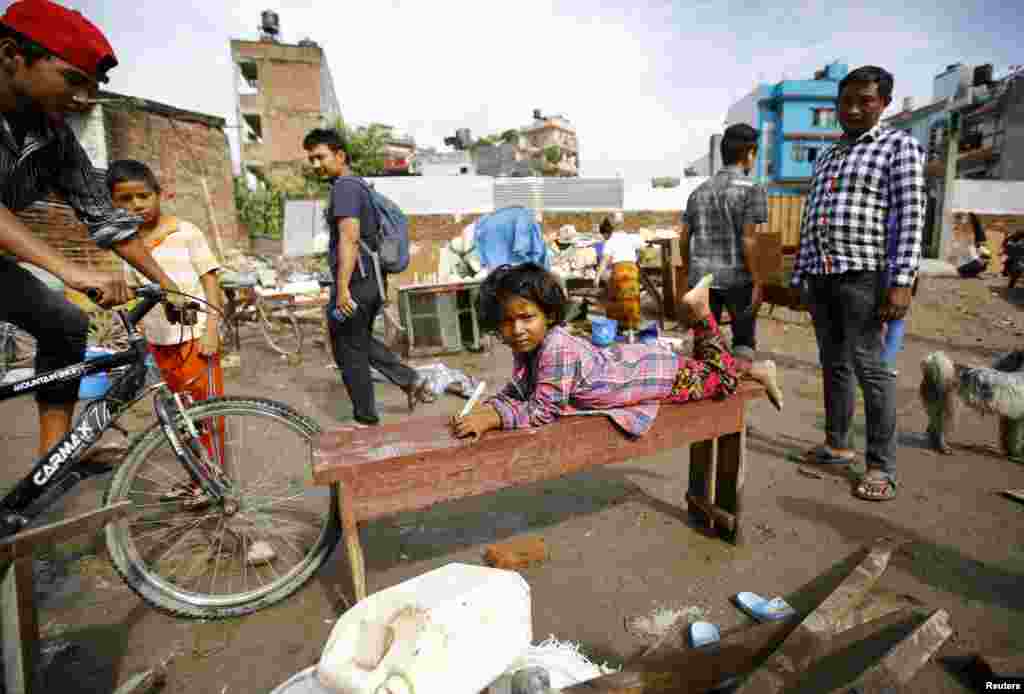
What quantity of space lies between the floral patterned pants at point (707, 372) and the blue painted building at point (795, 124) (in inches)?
1249

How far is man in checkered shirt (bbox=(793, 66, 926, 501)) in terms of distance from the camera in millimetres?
2715

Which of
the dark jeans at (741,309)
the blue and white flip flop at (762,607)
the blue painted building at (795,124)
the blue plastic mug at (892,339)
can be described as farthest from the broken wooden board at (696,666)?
the blue painted building at (795,124)

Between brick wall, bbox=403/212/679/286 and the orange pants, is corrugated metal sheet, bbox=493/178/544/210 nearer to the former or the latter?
brick wall, bbox=403/212/679/286

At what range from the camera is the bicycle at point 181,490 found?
2.01 metres

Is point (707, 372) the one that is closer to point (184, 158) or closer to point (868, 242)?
point (868, 242)

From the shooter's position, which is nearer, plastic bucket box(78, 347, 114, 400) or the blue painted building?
plastic bucket box(78, 347, 114, 400)

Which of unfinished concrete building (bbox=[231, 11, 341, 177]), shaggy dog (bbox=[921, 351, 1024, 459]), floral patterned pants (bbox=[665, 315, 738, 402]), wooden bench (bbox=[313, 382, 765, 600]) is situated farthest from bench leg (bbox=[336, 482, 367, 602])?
unfinished concrete building (bbox=[231, 11, 341, 177])

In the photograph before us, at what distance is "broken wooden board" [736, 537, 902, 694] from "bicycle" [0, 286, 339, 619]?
1.64 m

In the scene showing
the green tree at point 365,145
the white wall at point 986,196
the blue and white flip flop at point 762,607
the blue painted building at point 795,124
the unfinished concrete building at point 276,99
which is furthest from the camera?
the blue painted building at point 795,124

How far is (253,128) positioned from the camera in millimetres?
29016

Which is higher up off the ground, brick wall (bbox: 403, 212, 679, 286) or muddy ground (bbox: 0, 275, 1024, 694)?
brick wall (bbox: 403, 212, 679, 286)

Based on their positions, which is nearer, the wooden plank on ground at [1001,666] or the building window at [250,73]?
the wooden plank on ground at [1001,666]

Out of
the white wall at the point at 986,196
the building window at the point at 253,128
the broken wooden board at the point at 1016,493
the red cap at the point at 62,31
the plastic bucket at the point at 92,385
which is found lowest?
the broken wooden board at the point at 1016,493

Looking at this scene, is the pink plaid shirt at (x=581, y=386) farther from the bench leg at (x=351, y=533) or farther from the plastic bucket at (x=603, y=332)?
the plastic bucket at (x=603, y=332)
